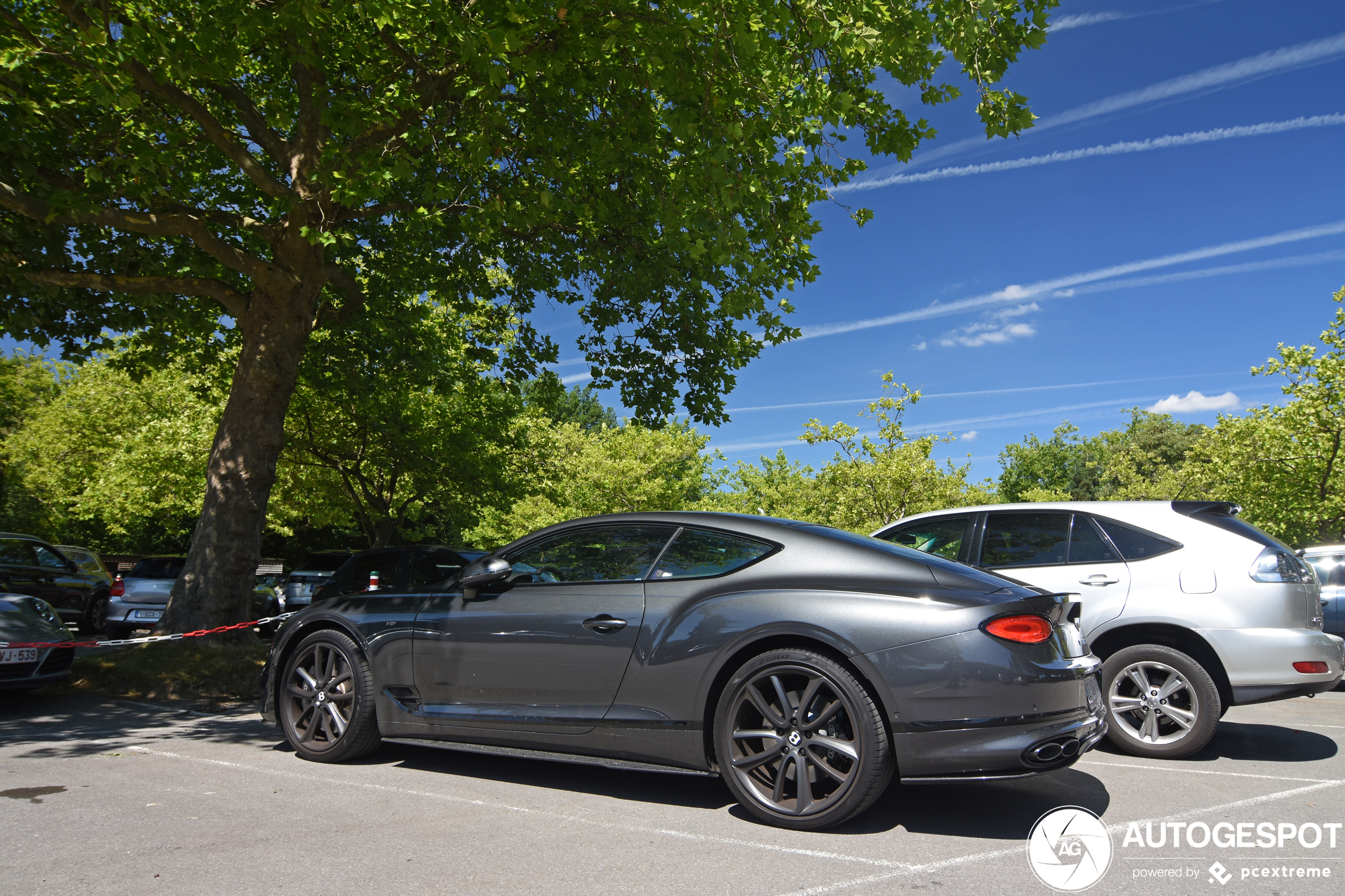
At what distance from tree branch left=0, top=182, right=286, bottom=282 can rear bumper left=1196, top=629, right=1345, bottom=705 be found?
9996 millimetres

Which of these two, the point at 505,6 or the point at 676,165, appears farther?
the point at 676,165

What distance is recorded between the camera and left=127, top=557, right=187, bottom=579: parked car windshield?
1526 cm

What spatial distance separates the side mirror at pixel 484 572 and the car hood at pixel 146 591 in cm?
1237

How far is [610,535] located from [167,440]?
2504cm

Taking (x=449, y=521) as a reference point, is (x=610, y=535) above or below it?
below

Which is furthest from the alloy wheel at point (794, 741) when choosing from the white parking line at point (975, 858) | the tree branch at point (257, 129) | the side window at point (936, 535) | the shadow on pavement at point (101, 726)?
the tree branch at point (257, 129)

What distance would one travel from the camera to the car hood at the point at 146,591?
14.7 meters

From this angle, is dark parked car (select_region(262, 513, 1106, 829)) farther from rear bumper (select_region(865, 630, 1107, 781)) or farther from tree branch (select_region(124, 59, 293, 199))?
tree branch (select_region(124, 59, 293, 199))

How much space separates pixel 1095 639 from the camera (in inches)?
234

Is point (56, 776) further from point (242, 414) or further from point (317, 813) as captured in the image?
point (242, 414)

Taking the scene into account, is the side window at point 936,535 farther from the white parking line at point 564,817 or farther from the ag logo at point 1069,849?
the white parking line at point 564,817

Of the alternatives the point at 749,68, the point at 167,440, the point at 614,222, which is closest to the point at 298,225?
the point at 614,222

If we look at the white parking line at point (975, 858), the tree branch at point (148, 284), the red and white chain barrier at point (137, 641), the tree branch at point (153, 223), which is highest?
the tree branch at point (153, 223)

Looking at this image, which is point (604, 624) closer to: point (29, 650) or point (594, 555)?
point (594, 555)
